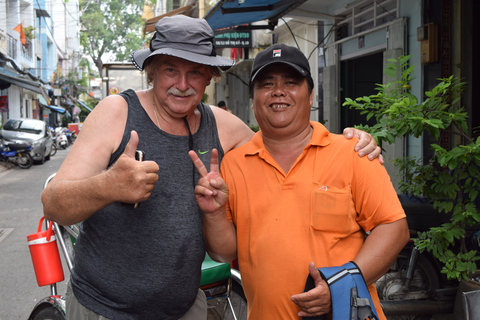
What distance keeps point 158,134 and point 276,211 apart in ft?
2.03

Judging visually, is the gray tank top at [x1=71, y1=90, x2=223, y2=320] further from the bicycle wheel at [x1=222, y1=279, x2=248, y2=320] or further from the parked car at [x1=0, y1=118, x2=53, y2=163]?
the parked car at [x1=0, y1=118, x2=53, y2=163]

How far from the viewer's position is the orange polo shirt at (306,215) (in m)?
1.90

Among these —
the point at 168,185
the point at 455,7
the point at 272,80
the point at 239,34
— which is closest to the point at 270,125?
the point at 272,80

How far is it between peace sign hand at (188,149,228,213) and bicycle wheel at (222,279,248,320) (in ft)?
4.57

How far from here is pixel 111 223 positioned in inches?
80.1

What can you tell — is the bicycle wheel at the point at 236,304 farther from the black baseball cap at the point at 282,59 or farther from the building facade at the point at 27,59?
the building facade at the point at 27,59

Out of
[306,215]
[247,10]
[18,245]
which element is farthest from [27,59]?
[306,215]

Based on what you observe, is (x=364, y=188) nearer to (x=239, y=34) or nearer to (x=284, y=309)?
(x=284, y=309)

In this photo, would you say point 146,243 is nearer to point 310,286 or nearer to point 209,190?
point 209,190

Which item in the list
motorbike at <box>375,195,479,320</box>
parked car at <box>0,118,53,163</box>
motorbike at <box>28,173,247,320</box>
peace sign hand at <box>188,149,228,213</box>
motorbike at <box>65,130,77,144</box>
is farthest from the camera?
motorbike at <box>65,130,77,144</box>

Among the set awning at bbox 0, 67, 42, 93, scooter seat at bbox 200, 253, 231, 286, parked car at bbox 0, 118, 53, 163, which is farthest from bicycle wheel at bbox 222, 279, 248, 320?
awning at bbox 0, 67, 42, 93

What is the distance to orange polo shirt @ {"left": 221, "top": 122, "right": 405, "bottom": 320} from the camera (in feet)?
6.25

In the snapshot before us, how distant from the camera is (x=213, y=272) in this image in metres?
3.10

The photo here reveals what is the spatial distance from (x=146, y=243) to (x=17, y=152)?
51.7 feet
